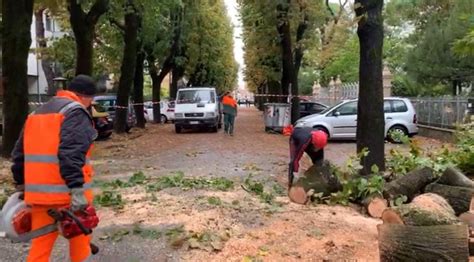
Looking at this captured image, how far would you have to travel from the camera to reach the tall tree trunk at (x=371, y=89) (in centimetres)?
985

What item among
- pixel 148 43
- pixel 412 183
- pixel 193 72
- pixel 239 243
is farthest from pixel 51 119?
pixel 193 72

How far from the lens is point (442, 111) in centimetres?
2308

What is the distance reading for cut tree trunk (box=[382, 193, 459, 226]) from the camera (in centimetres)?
573

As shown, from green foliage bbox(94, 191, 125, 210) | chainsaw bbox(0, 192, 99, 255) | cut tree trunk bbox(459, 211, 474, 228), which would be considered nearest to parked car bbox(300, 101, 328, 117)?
green foliage bbox(94, 191, 125, 210)

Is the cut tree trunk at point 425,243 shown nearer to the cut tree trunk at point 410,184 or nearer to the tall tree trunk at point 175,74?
the cut tree trunk at point 410,184

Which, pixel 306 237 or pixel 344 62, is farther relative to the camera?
pixel 344 62

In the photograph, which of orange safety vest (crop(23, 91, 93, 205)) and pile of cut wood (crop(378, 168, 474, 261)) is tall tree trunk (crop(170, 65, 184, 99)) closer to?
pile of cut wood (crop(378, 168, 474, 261))

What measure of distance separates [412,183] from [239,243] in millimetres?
3152

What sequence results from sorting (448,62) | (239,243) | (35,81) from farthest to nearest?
1. (35,81)
2. (448,62)
3. (239,243)

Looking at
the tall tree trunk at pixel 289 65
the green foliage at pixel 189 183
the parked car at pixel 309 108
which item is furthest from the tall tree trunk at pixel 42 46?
the green foliage at pixel 189 183

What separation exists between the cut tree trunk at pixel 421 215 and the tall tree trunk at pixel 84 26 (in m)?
13.8

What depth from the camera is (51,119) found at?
4414 mm

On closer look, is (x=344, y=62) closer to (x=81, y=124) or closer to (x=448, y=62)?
(x=448, y=62)

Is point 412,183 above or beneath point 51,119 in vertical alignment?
beneath
